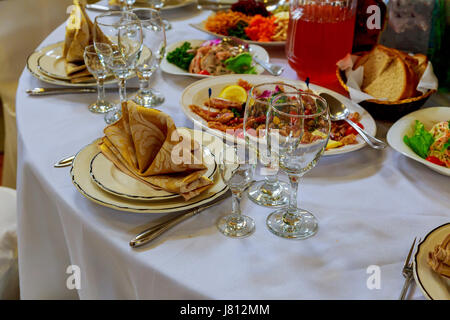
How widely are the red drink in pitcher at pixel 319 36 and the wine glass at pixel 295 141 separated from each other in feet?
1.87

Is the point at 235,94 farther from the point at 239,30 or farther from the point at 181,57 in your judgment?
the point at 239,30

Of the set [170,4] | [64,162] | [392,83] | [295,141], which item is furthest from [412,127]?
[170,4]

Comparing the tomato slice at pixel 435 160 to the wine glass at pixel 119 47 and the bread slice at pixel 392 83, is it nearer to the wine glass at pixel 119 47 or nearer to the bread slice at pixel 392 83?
the bread slice at pixel 392 83

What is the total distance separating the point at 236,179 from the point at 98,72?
588 mm

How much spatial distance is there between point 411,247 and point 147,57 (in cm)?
83

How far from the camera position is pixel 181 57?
60.4 inches

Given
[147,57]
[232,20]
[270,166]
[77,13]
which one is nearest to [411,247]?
[270,166]

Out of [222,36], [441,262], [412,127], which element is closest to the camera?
[441,262]

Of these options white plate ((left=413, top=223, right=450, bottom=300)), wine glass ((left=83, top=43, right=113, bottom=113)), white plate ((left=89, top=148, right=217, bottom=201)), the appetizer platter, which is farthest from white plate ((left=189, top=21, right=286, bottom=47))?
white plate ((left=413, top=223, right=450, bottom=300))

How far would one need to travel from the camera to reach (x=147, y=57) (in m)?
1.32

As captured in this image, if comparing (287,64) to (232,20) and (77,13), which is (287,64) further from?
(77,13)

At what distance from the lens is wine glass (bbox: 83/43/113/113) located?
126 cm

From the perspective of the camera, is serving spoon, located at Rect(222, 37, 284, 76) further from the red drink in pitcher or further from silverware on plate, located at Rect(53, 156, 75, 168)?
silverware on plate, located at Rect(53, 156, 75, 168)

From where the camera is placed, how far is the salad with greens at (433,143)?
1.07 m
